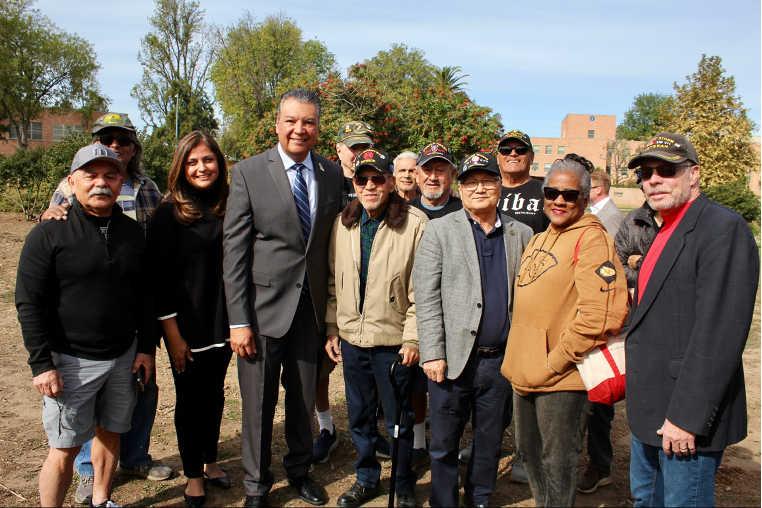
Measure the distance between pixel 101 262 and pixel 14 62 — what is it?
40216mm

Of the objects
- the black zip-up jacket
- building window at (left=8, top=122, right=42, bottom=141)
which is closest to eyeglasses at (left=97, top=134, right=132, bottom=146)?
the black zip-up jacket

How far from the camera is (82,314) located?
9.18 feet

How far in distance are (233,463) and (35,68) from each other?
1617 inches

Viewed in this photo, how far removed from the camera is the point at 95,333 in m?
2.83

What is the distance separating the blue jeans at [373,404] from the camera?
3299 millimetres

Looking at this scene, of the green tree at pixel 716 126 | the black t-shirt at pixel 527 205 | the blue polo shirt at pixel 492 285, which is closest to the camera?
the blue polo shirt at pixel 492 285

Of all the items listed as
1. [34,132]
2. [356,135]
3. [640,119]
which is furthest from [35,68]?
[640,119]

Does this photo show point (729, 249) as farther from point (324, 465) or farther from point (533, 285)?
point (324, 465)

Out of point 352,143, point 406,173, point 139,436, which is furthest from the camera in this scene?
point 352,143

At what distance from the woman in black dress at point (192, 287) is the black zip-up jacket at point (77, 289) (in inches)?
10.0

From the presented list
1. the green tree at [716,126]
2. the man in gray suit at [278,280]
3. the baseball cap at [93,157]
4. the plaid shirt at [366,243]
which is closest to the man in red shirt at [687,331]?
the plaid shirt at [366,243]

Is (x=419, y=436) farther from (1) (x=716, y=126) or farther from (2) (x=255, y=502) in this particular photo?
(1) (x=716, y=126)

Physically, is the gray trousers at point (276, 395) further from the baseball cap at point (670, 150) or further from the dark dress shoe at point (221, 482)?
the baseball cap at point (670, 150)

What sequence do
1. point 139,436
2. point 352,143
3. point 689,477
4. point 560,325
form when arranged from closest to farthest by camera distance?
point 689,477 < point 560,325 < point 139,436 < point 352,143
